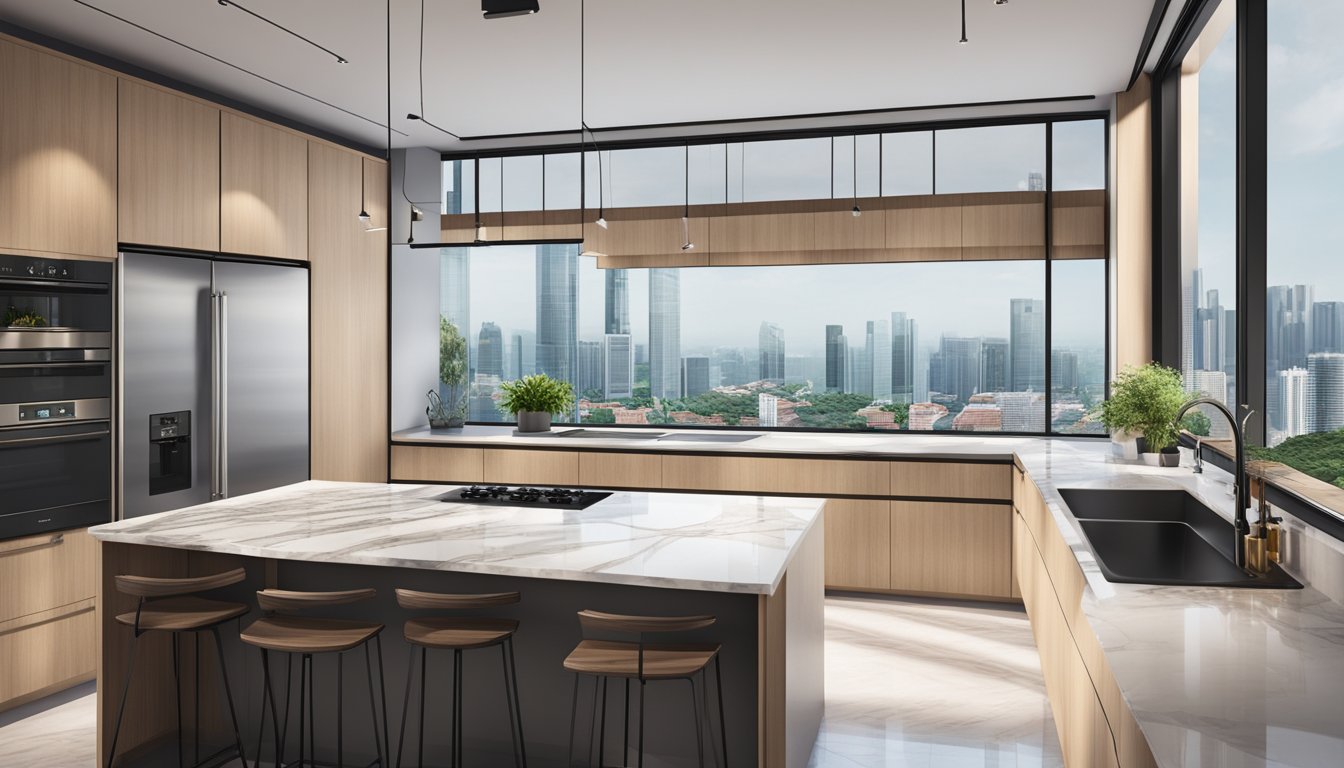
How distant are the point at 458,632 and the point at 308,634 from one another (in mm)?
501

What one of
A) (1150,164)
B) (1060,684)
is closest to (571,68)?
(1150,164)

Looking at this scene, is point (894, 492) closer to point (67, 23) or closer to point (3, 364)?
point (3, 364)

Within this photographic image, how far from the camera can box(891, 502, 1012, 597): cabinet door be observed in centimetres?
473

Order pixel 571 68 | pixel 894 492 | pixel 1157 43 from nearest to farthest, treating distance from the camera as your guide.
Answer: pixel 1157 43, pixel 571 68, pixel 894 492

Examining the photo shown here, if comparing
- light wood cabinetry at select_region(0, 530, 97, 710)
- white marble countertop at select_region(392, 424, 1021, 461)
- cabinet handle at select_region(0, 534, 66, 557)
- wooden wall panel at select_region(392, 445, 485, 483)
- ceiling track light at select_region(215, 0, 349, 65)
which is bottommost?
light wood cabinetry at select_region(0, 530, 97, 710)

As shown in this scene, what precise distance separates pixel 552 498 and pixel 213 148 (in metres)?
2.79

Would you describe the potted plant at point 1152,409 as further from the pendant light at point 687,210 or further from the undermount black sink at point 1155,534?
the pendant light at point 687,210

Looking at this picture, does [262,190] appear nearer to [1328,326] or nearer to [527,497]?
[527,497]

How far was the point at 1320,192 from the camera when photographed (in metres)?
2.46

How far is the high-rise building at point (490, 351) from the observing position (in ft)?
20.8

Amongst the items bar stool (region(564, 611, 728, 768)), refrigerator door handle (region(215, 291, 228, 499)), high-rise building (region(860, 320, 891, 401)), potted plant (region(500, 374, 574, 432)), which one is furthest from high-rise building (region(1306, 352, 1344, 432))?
refrigerator door handle (region(215, 291, 228, 499))

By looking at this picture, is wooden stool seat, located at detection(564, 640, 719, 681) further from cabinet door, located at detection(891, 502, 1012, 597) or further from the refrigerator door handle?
the refrigerator door handle

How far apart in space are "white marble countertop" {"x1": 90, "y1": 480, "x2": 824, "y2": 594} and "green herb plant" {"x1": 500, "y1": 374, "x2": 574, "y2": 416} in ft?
7.51

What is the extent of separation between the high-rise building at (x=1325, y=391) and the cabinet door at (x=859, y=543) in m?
2.53
